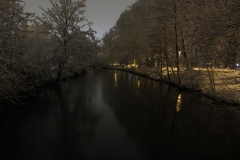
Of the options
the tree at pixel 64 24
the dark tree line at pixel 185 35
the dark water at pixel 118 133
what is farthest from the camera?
the tree at pixel 64 24

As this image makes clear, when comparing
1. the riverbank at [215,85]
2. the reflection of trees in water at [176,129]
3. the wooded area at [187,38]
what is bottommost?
the reflection of trees in water at [176,129]

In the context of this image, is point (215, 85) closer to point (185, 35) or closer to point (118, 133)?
point (185, 35)

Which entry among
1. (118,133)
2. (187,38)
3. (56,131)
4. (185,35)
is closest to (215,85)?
(187,38)

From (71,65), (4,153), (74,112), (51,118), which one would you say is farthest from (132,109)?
(71,65)

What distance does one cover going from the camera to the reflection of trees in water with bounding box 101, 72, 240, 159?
19.3 feet

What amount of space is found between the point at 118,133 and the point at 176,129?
258cm

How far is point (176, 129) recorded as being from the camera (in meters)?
7.63

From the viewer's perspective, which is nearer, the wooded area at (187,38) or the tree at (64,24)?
the wooded area at (187,38)

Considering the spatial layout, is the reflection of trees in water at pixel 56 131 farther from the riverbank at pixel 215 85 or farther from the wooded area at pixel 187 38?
the riverbank at pixel 215 85

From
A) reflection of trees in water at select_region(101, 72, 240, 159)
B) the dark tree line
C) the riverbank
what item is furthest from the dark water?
the dark tree line

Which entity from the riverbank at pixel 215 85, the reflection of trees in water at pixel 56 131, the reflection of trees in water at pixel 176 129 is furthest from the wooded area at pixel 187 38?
the reflection of trees in water at pixel 56 131

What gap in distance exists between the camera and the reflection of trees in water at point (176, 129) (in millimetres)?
5883

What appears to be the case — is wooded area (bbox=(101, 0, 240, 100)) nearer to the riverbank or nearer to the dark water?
the riverbank

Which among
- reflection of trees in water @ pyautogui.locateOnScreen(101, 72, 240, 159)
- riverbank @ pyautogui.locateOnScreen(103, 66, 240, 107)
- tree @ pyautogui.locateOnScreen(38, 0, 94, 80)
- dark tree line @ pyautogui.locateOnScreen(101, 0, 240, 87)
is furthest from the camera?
tree @ pyautogui.locateOnScreen(38, 0, 94, 80)
